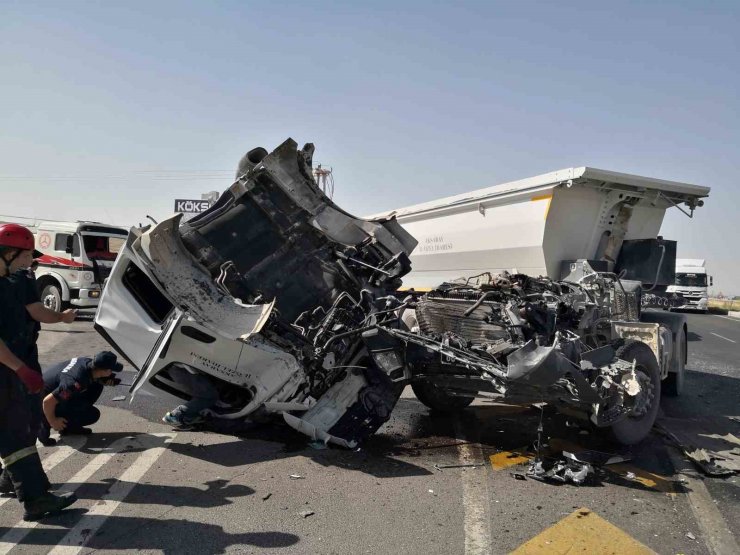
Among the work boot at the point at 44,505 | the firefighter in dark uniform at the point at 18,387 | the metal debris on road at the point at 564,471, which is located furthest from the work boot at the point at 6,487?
the metal debris on road at the point at 564,471

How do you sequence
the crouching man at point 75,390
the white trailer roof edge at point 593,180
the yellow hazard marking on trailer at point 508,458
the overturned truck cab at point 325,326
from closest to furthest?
the overturned truck cab at point 325,326 → the yellow hazard marking on trailer at point 508,458 → the crouching man at point 75,390 → the white trailer roof edge at point 593,180

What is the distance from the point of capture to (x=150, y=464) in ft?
13.4

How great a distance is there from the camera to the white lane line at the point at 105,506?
115 inches

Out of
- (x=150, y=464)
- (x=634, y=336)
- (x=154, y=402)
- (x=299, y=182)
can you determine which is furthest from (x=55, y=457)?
(x=634, y=336)

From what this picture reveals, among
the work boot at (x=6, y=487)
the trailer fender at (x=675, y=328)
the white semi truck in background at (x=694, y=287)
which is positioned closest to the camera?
the work boot at (x=6, y=487)

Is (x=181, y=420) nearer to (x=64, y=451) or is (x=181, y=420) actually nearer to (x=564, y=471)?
(x=64, y=451)

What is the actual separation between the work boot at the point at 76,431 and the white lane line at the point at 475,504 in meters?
3.20

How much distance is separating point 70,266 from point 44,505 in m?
11.0

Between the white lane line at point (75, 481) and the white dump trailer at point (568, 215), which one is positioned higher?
the white dump trailer at point (568, 215)

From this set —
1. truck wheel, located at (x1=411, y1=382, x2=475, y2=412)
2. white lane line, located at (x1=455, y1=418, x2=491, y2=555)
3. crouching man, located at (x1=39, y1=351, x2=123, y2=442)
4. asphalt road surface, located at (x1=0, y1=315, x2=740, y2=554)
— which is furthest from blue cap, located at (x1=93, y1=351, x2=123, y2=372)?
white lane line, located at (x1=455, y1=418, x2=491, y2=555)

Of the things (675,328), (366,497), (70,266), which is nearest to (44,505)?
(366,497)

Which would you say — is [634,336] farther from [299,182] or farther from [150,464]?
[150,464]

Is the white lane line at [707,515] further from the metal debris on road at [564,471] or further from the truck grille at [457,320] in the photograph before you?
the truck grille at [457,320]

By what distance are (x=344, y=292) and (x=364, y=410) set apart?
1.06 meters
